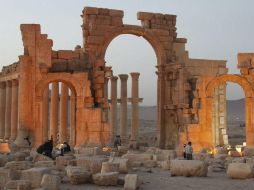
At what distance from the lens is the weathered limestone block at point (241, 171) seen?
12.8m

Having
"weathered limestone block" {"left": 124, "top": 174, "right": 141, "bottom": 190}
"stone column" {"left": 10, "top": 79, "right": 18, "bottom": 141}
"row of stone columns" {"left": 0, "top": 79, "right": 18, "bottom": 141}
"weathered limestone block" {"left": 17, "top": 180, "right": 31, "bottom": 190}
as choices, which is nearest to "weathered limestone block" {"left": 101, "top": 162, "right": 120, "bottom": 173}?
"weathered limestone block" {"left": 124, "top": 174, "right": 141, "bottom": 190}

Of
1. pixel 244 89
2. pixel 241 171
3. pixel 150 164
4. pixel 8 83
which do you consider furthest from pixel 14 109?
→ pixel 241 171

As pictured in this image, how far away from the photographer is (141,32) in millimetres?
26125

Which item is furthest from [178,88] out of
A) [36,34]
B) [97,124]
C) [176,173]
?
[176,173]

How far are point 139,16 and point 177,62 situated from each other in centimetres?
329

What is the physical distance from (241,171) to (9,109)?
17.3 metres

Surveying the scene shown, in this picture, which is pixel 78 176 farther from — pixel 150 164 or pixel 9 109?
pixel 9 109

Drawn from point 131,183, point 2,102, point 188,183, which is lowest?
point 188,183

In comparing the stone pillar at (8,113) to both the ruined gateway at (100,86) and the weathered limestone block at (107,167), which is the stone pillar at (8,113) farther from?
the weathered limestone block at (107,167)

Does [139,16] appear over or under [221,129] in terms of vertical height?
over

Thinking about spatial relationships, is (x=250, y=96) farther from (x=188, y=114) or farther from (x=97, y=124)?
(x=97, y=124)

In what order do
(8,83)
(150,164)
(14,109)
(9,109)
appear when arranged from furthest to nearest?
1. (9,109)
2. (8,83)
3. (14,109)
4. (150,164)

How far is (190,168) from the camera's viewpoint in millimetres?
13227

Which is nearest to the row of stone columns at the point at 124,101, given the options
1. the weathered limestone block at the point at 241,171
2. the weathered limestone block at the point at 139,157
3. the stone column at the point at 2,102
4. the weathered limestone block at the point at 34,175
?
the stone column at the point at 2,102
